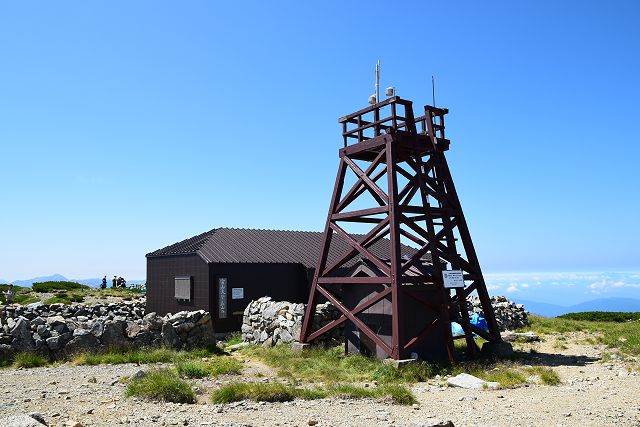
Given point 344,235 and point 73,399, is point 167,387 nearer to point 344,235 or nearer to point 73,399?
point 73,399

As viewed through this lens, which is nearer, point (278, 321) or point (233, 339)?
point (278, 321)

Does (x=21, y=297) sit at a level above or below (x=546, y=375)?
above

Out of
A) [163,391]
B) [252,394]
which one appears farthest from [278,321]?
[163,391]

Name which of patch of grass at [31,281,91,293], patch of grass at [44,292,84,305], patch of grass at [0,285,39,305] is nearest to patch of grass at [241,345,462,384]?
patch of grass at [44,292,84,305]

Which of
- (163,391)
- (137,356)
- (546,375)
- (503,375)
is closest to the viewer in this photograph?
(163,391)

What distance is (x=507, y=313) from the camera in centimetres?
2692

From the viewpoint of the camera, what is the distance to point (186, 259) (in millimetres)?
25781

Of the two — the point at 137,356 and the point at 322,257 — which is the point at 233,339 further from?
the point at 322,257

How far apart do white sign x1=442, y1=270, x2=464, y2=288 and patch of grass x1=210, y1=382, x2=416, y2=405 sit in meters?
5.12

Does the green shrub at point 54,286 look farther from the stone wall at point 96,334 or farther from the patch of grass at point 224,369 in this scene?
the patch of grass at point 224,369

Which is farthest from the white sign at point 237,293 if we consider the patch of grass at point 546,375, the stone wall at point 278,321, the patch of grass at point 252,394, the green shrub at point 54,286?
the green shrub at point 54,286

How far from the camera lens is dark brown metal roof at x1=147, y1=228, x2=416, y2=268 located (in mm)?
25513

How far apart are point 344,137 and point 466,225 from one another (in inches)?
203

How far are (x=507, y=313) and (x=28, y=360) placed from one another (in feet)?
69.7
